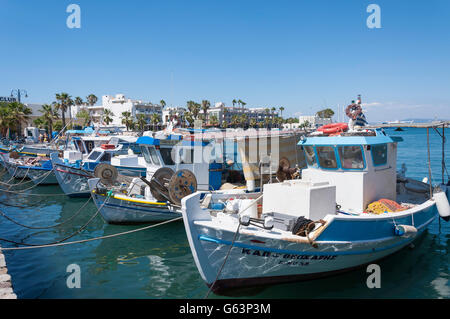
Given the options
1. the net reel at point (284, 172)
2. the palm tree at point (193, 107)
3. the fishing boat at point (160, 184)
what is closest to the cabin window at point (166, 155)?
the fishing boat at point (160, 184)

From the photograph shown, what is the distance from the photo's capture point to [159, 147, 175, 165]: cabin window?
13914mm

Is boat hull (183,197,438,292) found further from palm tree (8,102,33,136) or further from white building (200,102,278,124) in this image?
white building (200,102,278,124)

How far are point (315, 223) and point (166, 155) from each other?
336 inches

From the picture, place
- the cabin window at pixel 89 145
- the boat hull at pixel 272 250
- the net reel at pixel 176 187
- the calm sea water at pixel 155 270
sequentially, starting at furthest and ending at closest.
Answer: the cabin window at pixel 89 145, the net reel at pixel 176 187, the calm sea water at pixel 155 270, the boat hull at pixel 272 250

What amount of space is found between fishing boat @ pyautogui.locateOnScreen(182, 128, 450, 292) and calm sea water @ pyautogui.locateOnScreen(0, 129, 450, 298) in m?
0.48

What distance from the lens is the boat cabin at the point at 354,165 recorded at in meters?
8.55

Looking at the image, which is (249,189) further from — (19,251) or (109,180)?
(19,251)

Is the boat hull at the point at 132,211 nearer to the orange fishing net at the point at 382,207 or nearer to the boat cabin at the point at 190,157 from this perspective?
the boat cabin at the point at 190,157

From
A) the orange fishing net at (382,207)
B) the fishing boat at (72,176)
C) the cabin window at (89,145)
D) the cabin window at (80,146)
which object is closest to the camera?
the orange fishing net at (382,207)

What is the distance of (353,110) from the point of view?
10.3 meters

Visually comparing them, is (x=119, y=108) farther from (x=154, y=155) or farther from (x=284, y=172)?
(x=284, y=172)
